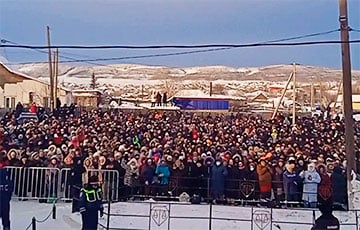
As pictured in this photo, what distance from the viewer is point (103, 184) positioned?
32.3 ft

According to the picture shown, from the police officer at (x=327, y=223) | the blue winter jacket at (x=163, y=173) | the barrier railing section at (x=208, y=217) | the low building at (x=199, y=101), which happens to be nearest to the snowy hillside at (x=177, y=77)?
the low building at (x=199, y=101)

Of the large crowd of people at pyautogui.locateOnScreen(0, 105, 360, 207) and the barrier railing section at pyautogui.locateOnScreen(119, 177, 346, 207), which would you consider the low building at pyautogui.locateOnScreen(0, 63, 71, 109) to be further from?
the barrier railing section at pyautogui.locateOnScreen(119, 177, 346, 207)

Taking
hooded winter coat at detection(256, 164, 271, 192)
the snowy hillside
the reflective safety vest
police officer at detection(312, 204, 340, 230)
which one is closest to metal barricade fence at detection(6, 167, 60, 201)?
the snowy hillside

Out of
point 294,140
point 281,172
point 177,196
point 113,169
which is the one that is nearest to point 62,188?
point 113,169

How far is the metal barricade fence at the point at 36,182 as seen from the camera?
33.4ft

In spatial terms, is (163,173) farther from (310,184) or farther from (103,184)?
(310,184)

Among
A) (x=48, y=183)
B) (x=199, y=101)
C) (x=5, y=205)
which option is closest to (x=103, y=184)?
(x=48, y=183)

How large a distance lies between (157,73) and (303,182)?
4.58m

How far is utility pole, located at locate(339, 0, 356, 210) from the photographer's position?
30.6 feet

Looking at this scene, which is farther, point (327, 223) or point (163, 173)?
point (163, 173)

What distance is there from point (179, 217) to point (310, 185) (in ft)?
8.14

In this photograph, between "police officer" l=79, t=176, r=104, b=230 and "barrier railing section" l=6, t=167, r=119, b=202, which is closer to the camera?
"police officer" l=79, t=176, r=104, b=230

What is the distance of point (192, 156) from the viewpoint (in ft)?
35.1

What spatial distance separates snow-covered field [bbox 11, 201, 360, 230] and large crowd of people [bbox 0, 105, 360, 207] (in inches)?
20.6
